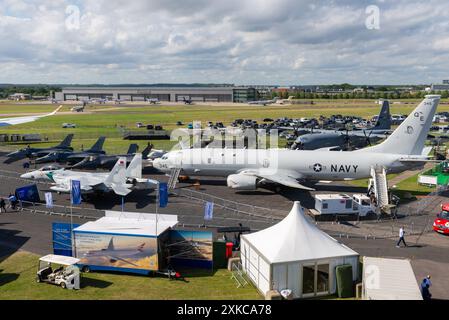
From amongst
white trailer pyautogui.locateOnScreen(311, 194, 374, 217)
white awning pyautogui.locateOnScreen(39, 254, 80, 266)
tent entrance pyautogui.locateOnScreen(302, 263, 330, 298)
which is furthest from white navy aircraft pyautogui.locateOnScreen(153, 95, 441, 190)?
white awning pyautogui.locateOnScreen(39, 254, 80, 266)

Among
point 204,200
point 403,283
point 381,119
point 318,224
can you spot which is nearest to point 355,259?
point 403,283

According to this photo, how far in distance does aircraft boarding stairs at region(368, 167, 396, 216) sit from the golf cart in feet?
84.2

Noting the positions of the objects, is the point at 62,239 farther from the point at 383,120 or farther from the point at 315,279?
the point at 383,120

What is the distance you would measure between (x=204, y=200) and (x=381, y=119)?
55519 mm

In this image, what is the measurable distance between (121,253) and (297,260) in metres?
10.0

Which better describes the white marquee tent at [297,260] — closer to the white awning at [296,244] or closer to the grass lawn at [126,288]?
the white awning at [296,244]

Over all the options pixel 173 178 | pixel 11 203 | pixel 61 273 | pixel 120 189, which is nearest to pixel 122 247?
pixel 61 273

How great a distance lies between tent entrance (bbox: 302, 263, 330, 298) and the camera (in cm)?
2052

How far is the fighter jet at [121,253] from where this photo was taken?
22781mm

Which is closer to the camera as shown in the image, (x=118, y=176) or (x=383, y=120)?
(x=118, y=176)

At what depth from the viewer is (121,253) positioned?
2306cm

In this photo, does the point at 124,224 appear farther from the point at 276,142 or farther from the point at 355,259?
the point at 276,142

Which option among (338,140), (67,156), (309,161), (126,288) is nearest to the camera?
(126,288)

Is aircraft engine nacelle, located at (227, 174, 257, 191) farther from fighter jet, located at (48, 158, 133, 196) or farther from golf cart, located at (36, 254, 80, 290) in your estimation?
golf cart, located at (36, 254, 80, 290)
